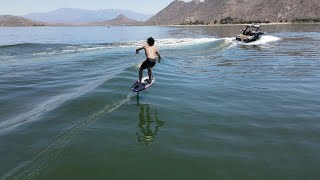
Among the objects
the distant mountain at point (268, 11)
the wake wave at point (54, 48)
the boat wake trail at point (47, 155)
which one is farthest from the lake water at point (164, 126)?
the distant mountain at point (268, 11)

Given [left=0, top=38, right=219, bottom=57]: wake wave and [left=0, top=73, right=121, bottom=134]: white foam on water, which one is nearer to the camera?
[left=0, top=73, right=121, bottom=134]: white foam on water

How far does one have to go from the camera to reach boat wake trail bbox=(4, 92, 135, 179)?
792 centimetres

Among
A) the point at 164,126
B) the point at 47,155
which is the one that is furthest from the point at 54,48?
the point at 47,155

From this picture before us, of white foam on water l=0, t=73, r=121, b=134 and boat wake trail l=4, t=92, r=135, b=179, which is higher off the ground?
white foam on water l=0, t=73, r=121, b=134

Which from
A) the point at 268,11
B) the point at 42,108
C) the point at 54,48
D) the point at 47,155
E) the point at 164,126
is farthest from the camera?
the point at 268,11

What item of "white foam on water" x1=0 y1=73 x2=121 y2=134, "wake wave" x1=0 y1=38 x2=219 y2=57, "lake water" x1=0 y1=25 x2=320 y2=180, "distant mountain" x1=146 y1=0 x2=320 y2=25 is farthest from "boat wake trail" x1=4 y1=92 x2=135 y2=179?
"distant mountain" x1=146 y1=0 x2=320 y2=25

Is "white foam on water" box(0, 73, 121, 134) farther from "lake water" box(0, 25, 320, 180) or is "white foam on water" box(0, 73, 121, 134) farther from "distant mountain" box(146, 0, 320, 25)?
"distant mountain" box(146, 0, 320, 25)

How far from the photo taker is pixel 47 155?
8.93 m

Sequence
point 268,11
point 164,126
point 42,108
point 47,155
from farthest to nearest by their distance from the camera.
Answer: point 268,11, point 42,108, point 164,126, point 47,155

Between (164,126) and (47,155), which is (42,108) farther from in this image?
(164,126)

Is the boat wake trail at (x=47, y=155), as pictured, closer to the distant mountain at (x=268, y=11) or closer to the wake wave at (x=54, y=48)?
the wake wave at (x=54, y=48)

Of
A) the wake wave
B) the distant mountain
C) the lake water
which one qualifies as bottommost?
the lake water

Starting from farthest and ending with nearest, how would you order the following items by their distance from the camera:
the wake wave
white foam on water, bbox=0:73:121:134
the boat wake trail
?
the wake wave → white foam on water, bbox=0:73:121:134 → the boat wake trail

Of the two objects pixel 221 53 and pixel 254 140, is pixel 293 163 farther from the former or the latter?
pixel 221 53
